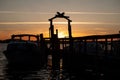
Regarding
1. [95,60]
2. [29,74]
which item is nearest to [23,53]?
[29,74]

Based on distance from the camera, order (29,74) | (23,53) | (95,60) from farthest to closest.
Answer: (23,53), (29,74), (95,60)

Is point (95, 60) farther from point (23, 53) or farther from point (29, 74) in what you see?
point (23, 53)

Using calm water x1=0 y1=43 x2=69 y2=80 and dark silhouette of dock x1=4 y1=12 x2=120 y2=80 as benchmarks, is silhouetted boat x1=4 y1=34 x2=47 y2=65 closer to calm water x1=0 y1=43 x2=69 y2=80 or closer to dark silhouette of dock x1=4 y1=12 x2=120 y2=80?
calm water x1=0 y1=43 x2=69 y2=80

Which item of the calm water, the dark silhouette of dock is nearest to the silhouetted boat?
the calm water

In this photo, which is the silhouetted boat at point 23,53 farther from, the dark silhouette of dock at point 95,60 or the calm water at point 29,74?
the dark silhouette of dock at point 95,60

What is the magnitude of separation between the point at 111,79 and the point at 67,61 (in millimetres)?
11958

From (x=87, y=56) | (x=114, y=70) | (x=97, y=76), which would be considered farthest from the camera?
(x=87, y=56)

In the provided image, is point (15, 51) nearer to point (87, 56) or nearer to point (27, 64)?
point (27, 64)

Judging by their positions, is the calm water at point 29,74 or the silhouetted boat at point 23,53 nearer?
the calm water at point 29,74

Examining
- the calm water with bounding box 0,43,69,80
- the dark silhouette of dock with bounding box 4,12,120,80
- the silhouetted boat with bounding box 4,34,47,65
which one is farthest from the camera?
the silhouetted boat with bounding box 4,34,47,65

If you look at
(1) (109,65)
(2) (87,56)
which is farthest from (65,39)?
(1) (109,65)

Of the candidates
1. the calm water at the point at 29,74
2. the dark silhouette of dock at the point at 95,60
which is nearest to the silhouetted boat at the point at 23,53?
the calm water at the point at 29,74

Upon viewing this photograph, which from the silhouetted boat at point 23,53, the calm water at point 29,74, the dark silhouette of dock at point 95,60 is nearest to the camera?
the dark silhouette of dock at point 95,60

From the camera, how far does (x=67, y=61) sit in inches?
1070
